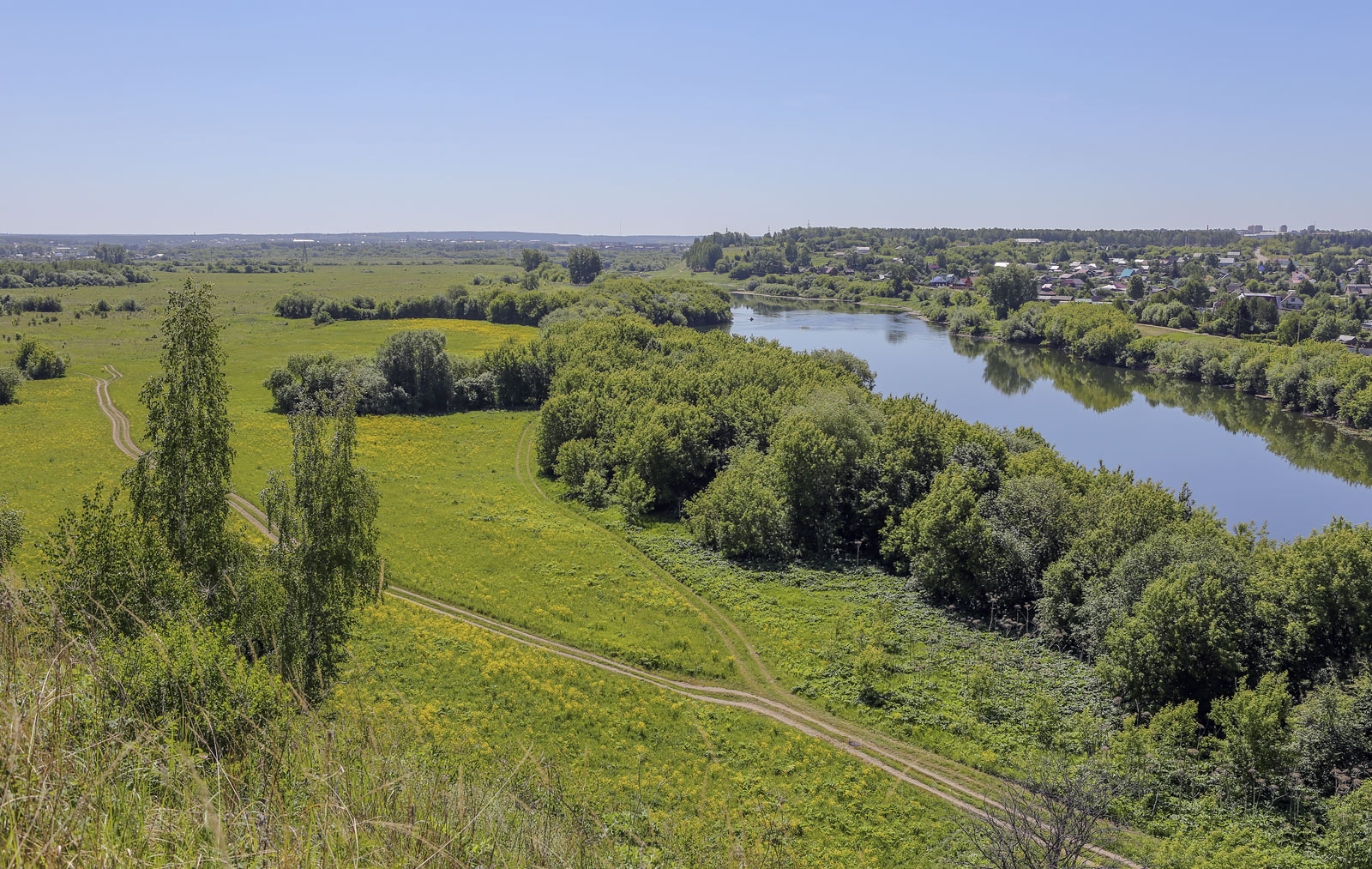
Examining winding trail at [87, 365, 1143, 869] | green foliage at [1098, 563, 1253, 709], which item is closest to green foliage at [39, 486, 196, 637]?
winding trail at [87, 365, 1143, 869]

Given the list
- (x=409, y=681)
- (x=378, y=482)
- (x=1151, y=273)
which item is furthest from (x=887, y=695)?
(x=1151, y=273)

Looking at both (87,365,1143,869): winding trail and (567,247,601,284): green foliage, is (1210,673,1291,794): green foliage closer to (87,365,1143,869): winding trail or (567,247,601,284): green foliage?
(87,365,1143,869): winding trail

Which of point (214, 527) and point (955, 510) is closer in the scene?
point (214, 527)

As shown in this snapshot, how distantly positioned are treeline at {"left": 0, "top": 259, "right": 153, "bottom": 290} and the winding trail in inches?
5677

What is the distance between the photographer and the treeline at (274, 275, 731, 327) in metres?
113

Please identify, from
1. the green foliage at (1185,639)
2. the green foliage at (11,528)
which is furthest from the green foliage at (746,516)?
the green foliage at (11,528)

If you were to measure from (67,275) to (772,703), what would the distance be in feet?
591

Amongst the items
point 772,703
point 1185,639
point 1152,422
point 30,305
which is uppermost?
point 30,305

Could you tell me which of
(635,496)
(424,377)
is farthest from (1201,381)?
(424,377)

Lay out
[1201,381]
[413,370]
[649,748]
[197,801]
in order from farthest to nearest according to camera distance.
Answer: [1201,381] → [413,370] → [649,748] → [197,801]

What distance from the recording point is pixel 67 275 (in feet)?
486

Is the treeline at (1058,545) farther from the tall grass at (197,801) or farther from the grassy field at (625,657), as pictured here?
the tall grass at (197,801)

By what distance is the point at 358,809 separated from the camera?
18.7 ft

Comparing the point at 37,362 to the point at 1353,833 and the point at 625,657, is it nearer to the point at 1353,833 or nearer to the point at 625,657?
the point at 625,657
